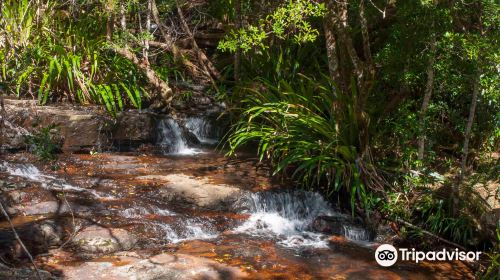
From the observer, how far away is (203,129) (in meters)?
8.60

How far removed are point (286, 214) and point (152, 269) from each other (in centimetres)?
202

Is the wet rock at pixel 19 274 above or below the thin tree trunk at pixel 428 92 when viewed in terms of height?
below

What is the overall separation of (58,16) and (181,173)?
433 centimetres

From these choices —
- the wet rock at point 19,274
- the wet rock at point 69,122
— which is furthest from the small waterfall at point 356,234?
the wet rock at point 69,122

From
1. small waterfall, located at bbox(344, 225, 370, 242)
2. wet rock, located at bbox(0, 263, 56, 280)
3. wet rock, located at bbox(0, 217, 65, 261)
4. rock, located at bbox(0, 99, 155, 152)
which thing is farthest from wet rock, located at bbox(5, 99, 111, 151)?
small waterfall, located at bbox(344, 225, 370, 242)

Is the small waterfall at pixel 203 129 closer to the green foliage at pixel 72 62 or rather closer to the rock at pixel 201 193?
Result: the green foliage at pixel 72 62

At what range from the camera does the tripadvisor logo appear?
4.94m

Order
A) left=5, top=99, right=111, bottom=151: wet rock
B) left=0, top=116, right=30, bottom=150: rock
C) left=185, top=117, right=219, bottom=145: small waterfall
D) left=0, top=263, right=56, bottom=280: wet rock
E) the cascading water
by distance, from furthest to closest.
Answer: left=185, top=117, right=219, bottom=145: small waterfall
left=5, top=99, right=111, bottom=151: wet rock
left=0, top=116, right=30, bottom=150: rock
the cascading water
left=0, top=263, right=56, bottom=280: wet rock

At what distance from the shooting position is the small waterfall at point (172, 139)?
7797 mm

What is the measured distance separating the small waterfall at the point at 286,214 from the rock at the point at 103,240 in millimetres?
1216

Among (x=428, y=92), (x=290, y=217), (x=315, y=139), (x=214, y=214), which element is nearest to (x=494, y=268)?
(x=428, y=92)

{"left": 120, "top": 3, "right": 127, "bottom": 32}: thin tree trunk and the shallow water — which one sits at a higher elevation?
{"left": 120, "top": 3, "right": 127, "bottom": 32}: thin tree trunk

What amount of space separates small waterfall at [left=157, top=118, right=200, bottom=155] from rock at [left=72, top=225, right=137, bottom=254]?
3.11m

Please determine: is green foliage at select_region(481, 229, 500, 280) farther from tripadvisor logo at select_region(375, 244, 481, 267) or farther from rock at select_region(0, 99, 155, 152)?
rock at select_region(0, 99, 155, 152)
